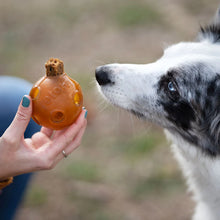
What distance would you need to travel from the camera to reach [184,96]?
2145mm

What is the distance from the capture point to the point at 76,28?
572cm

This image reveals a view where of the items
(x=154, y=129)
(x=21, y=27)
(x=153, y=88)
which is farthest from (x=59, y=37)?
(x=153, y=88)

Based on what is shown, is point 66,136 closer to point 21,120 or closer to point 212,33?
point 21,120

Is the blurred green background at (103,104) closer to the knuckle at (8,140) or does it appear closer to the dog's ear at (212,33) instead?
the dog's ear at (212,33)

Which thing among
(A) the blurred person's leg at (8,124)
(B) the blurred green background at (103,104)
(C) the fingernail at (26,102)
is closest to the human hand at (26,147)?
(C) the fingernail at (26,102)

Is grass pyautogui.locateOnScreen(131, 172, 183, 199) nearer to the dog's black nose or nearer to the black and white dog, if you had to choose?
the black and white dog

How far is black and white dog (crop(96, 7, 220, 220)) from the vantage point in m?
2.13

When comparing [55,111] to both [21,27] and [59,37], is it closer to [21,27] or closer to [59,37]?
[59,37]

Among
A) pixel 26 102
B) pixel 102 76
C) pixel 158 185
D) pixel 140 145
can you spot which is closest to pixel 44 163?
pixel 26 102

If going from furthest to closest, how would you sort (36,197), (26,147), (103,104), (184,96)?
(103,104) < (36,197) < (184,96) < (26,147)

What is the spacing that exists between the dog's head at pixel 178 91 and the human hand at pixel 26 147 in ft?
1.29

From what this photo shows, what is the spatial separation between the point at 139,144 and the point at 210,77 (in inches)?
71.9

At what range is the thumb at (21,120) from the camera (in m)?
1.71

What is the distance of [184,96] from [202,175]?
654 millimetres
